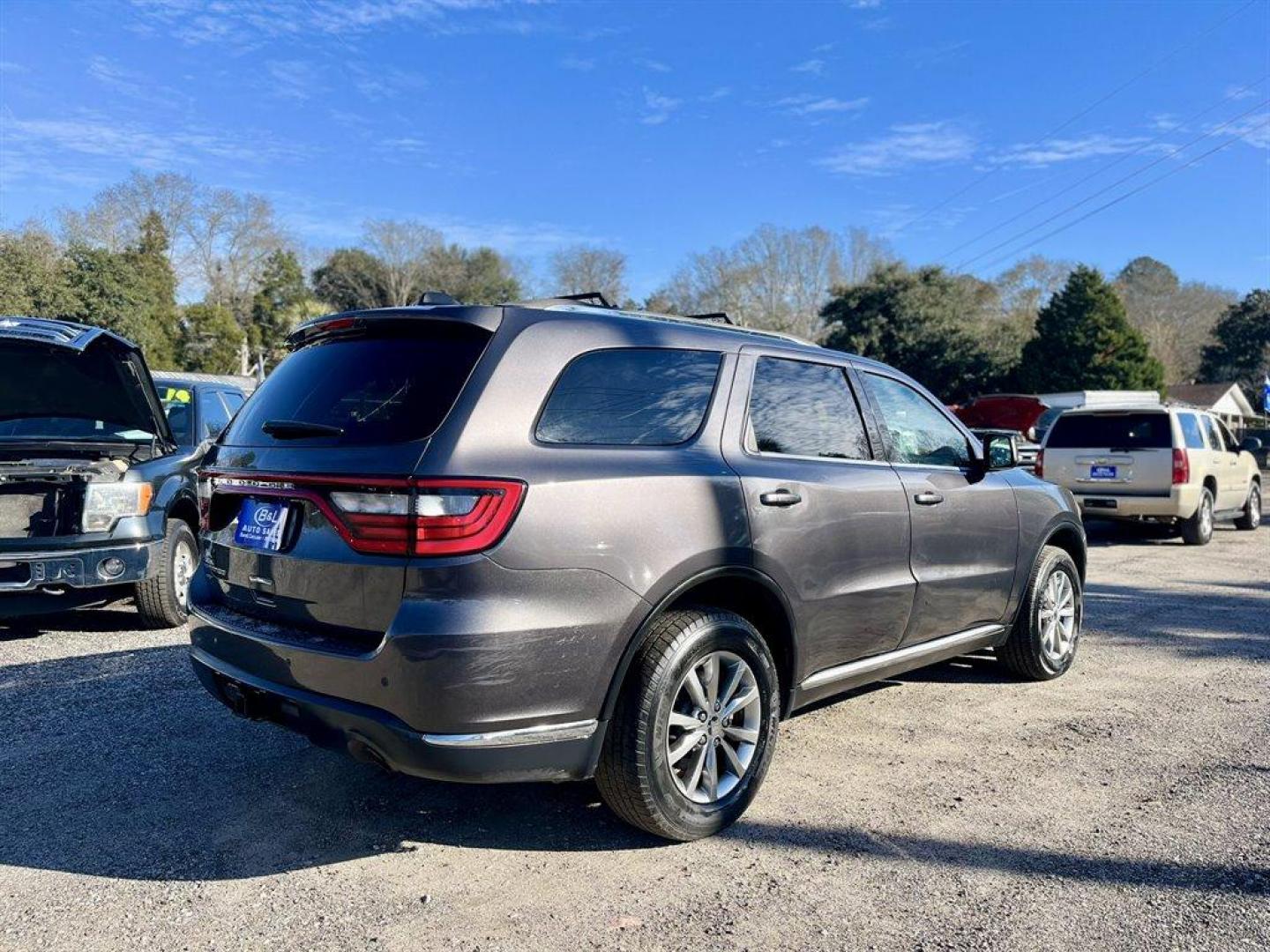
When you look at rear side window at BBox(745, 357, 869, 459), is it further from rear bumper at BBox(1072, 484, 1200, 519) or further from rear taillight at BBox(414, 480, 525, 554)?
rear bumper at BBox(1072, 484, 1200, 519)

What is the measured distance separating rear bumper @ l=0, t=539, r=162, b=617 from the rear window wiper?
10.6 feet

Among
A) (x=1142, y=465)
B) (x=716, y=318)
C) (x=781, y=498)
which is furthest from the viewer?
(x=1142, y=465)

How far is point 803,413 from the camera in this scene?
3.89m

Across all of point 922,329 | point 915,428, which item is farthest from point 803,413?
point 922,329

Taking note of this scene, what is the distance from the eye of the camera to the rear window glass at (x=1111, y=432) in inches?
449

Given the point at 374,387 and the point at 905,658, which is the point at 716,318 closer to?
the point at 905,658

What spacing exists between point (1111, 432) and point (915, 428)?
8.53 m

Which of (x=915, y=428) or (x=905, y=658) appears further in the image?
(x=915, y=428)

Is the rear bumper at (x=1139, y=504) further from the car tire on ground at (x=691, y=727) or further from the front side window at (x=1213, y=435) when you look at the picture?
the car tire on ground at (x=691, y=727)

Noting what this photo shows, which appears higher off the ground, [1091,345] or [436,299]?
[1091,345]

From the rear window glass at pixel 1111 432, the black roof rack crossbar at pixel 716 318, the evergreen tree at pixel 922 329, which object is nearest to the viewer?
the black roof rack crossbar at pixel 716 318

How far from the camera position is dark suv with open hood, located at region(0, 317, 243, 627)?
562 cm

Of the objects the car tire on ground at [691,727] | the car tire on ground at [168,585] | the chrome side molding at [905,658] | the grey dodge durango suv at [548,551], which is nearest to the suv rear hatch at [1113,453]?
the chrome side molding at [905,658]

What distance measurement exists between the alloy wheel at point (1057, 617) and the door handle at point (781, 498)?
2.32m
